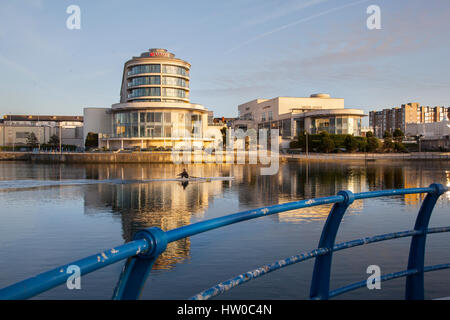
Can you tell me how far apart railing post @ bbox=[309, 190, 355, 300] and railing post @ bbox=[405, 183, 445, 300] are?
1.39 m

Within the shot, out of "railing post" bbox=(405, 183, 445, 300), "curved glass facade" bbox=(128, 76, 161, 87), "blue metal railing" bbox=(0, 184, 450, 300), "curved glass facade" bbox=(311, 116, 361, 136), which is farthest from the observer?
"curved glass facade" bbox=(311, 116, 361, 136)

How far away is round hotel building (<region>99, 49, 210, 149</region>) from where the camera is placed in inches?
4117

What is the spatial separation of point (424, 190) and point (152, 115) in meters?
103

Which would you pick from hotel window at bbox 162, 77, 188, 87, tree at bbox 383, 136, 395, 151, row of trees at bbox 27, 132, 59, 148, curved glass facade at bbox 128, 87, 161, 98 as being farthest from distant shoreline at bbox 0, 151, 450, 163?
row of trees at bbox 27, 132, 59, 148

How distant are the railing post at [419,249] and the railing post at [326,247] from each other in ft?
4.55

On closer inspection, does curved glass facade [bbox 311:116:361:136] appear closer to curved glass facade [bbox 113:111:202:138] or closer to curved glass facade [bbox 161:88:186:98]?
curved glass facade [bbox 161:88:186:98]

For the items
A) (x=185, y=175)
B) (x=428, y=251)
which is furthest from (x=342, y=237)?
(x=185, y=175)

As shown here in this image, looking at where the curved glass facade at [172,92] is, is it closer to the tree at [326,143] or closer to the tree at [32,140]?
the tree at [326,143]

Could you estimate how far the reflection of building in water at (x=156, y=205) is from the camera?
14630 millimetres

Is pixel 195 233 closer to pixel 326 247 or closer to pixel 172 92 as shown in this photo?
pixel 326 247

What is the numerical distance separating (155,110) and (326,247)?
103 m

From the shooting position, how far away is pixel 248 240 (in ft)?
49.8

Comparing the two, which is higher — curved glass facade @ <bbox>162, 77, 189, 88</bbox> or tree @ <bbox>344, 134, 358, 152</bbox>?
curved glass facade @ <bbox>162, 77, 189, 88</bbox>

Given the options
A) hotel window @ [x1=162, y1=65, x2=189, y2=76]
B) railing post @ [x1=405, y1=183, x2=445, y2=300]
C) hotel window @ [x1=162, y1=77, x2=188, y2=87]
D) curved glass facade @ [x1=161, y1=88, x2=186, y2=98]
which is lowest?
railing post @ [x1=405, y1=183, x2=445, y2=300]
